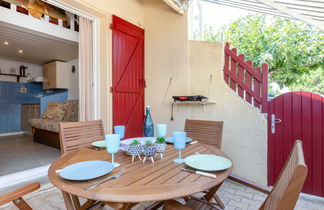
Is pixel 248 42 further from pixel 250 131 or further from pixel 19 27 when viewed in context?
pixel 19 27

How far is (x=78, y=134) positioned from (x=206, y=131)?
1324 millimetres

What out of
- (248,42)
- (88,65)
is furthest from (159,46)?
(248,42)

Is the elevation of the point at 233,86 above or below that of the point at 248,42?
below

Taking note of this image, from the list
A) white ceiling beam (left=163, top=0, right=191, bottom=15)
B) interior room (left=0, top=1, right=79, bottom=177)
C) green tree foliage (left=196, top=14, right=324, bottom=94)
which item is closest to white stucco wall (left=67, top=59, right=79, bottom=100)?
interior room (left=0, top=1, right=79, bottom=177)

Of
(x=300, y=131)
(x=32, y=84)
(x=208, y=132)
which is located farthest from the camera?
(x=32, y=84)

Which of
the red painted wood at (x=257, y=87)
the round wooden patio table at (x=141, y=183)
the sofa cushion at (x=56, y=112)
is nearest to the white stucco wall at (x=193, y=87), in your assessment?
the red painted wood at (x=257, y=87)

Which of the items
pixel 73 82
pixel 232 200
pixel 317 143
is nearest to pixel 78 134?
pixel 232 200

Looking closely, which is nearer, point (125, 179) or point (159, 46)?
point (125, 179)

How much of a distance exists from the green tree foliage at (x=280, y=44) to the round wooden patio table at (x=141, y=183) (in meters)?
6.45

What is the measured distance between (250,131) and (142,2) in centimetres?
318

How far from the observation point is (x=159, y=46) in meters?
3.44

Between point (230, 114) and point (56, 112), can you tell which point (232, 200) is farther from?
point (56, 112)

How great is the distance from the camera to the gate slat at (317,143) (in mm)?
2078

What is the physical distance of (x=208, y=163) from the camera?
1132 millimetres
